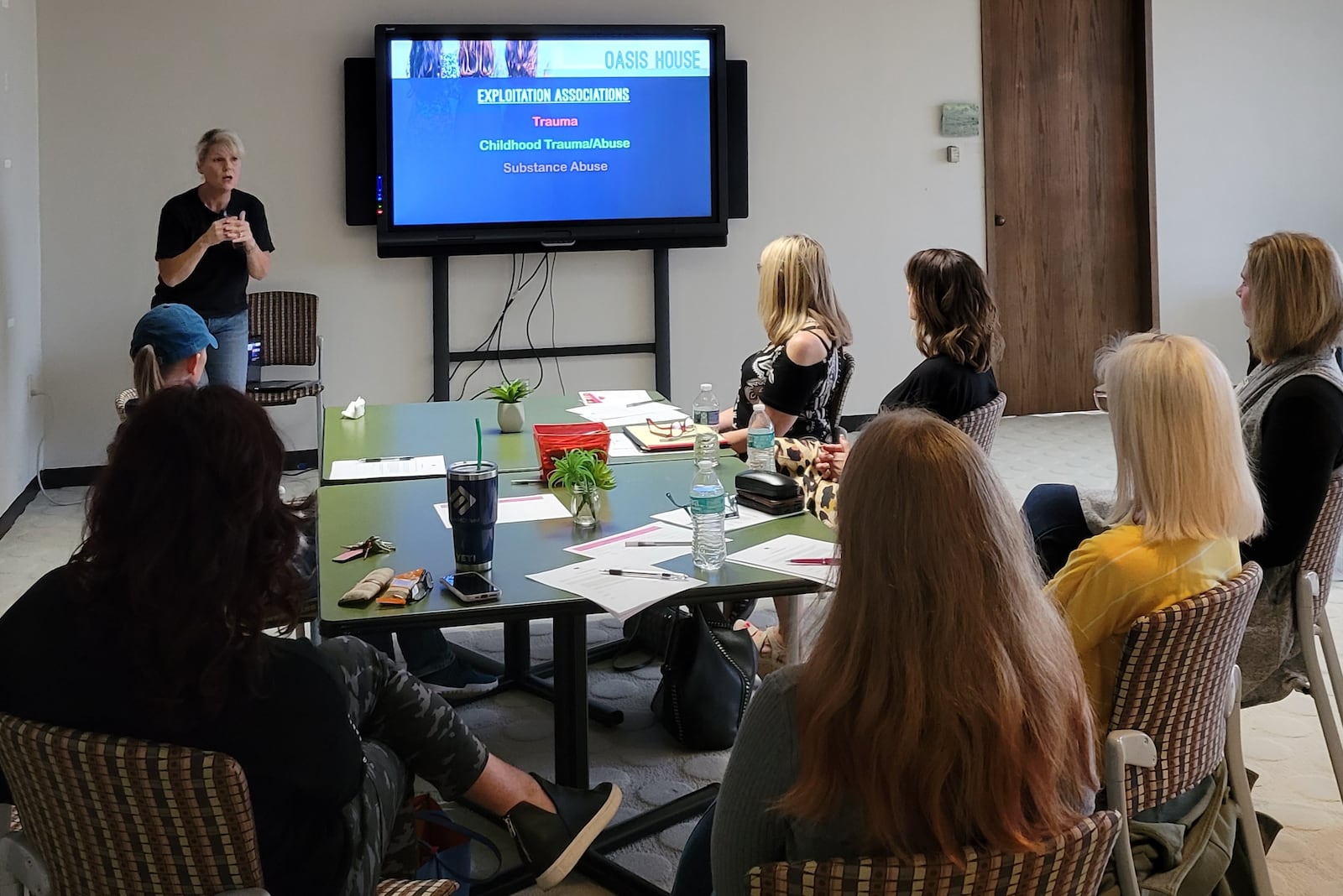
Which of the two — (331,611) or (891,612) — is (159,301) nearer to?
(331,611)

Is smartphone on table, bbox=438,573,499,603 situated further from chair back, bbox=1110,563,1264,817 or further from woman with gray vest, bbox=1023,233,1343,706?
woman with gray vest, bbox=1023,233,1343,706

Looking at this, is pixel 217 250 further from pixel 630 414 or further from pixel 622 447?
pixel 622 447

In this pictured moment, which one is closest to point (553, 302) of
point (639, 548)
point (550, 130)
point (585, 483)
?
point (550, 130)

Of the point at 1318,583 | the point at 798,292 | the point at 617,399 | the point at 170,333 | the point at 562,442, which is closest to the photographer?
the point at 1318,583

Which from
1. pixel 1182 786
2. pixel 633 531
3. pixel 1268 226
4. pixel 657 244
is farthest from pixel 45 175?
pixel 1268 226

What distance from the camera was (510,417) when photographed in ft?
11.7

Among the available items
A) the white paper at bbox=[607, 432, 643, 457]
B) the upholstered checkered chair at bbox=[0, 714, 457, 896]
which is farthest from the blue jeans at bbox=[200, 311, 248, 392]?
the upholstered checkered chair at bbox=[0, 714, 457, 896]

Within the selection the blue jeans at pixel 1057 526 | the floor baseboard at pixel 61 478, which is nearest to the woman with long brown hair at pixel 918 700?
the blue jeans at pixel 1057 526

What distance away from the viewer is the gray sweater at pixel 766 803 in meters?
1.23

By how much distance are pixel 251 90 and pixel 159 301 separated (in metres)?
1.27

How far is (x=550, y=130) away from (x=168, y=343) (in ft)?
11.4

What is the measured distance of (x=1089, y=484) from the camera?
579 centimetres

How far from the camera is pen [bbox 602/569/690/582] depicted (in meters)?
2.12

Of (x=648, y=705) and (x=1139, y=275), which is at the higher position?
(x=1139, y=275)
